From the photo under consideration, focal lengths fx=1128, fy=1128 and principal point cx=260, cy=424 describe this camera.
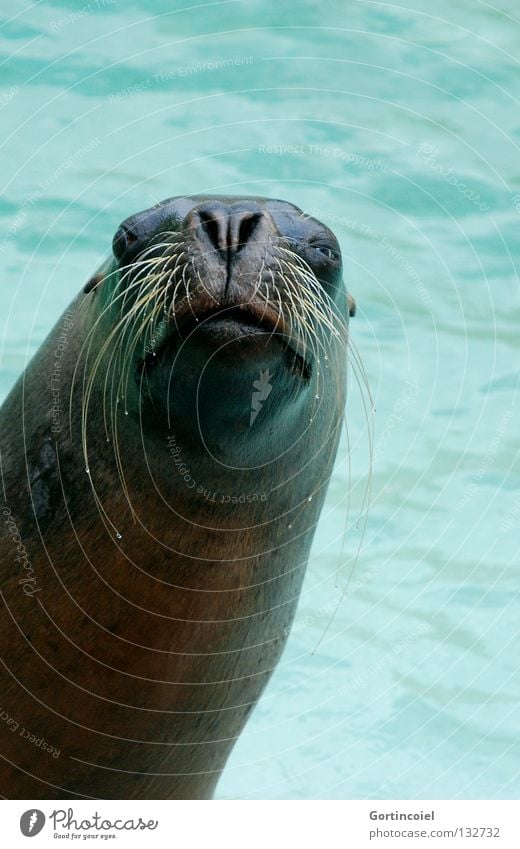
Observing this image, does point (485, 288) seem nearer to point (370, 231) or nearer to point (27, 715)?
point (370, 231)

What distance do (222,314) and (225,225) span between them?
0.23 metres

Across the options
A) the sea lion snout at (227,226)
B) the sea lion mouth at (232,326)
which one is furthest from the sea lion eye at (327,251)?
the sea lion mouth at (232,326)

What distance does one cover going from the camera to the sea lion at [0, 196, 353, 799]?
3281mm

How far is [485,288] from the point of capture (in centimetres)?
940

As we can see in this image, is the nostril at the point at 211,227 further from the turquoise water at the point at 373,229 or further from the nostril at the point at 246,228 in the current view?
the turquoise water at the point at 373,229

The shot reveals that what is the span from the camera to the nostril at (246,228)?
2.88 meters

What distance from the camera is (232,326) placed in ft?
9.29

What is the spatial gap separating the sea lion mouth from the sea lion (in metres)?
0.19
